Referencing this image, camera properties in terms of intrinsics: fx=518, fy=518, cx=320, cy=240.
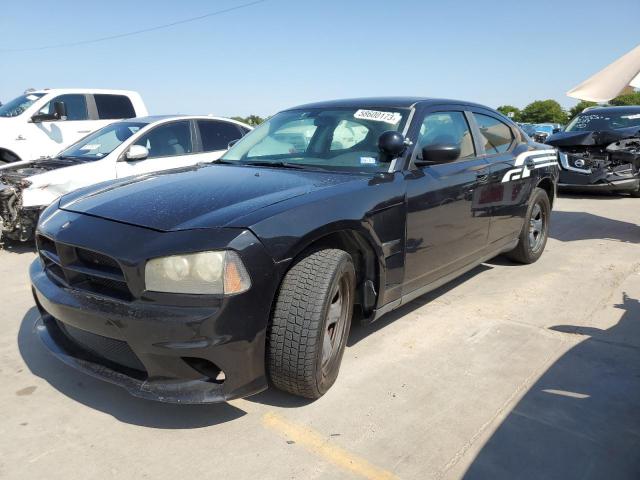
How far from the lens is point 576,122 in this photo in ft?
34.5

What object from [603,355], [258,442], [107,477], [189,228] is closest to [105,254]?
[189,228]

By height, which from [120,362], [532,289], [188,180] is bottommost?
[532,289]

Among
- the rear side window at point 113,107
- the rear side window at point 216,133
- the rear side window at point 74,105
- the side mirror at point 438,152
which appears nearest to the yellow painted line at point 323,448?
the side mirror at point 438,152

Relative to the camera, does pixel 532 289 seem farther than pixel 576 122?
No

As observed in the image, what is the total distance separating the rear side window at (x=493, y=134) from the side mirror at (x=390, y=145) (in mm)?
1301

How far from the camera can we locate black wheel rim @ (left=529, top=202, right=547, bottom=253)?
520cm

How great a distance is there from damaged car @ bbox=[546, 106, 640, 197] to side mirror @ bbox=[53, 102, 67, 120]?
28.8ft

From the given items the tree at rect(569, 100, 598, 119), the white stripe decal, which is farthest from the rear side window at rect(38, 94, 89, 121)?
the tree at rect(569, 100, 598, 119)

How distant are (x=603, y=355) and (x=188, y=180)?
2.81 metres

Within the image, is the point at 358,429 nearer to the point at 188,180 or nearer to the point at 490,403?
the point at 490,403

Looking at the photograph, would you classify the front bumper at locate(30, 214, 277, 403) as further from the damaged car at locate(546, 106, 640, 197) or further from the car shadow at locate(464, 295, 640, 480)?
the damaged car at locate(546, 106, 640, 197)

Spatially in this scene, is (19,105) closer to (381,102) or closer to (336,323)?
(381,102)

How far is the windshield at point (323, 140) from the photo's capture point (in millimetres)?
3369

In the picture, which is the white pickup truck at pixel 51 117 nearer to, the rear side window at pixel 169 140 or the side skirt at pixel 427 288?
the rear side window at pixel 169 140
